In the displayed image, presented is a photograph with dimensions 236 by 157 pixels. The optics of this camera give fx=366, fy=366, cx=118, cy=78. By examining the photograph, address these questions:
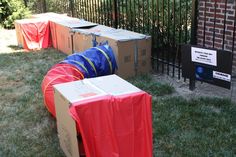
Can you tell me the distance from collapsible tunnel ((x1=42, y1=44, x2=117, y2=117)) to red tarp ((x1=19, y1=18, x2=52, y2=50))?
116 inches

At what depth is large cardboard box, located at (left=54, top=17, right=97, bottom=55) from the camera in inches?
269

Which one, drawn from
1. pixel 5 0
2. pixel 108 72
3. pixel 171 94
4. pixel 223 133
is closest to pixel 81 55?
pixel 108 72

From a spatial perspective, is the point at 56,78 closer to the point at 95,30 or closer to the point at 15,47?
the point at 95,30

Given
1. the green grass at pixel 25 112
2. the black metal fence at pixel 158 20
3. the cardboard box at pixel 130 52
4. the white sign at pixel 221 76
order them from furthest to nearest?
the black metal fence at pixel 158 20 → the cardboard box at pixel 130 52 → the white sign at pixel 221 76 → the green grass at pixel 25 112

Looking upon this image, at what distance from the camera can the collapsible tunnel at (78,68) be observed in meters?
4.29

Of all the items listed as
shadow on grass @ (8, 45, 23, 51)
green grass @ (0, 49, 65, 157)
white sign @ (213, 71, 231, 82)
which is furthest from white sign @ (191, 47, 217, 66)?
shadow on grass @ (8, 45, 23, 51)

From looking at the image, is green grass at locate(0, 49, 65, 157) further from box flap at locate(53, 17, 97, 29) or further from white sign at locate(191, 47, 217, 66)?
white sign at locate(191, 47, 217, 66)

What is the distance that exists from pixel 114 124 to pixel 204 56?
6.88ft

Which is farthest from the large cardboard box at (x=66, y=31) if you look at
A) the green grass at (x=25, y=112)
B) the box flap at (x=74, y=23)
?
the green grass at (x=25, y=112)

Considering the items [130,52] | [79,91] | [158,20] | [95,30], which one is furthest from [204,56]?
[95,30]

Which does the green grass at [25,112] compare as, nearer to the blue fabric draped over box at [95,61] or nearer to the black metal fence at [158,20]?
the blue fabric draped over box at [95,61]

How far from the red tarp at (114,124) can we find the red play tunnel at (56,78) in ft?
4.43

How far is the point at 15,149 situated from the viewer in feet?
12.2

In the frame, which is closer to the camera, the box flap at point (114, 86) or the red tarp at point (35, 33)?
the box flap at point (114, 86)
